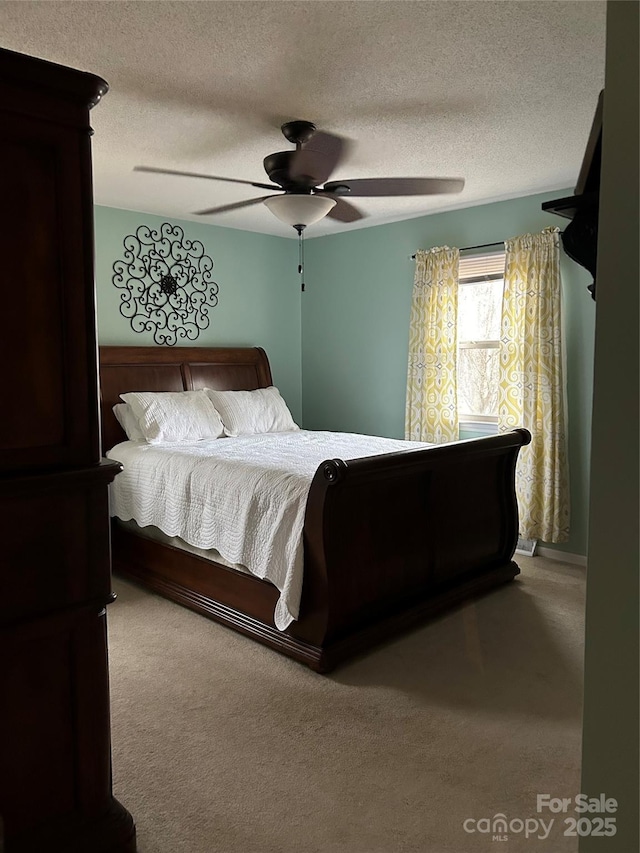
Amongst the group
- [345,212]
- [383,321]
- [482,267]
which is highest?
[345,212]

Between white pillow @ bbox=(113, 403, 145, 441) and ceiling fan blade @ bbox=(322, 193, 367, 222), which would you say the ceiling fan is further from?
white pillow @ bbox=(113, 403, 145, 441)

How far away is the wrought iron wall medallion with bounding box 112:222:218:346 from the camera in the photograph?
4.95 metres

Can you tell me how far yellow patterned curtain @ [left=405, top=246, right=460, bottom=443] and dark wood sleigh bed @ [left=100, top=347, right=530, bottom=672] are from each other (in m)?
1.04

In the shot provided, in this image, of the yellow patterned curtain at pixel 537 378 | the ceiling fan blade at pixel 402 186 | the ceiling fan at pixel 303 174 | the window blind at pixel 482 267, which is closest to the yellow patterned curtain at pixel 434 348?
the window blind at pixel 482 267

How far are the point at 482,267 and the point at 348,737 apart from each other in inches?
139

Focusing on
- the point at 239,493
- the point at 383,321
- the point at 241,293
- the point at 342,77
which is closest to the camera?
the point at 342,77

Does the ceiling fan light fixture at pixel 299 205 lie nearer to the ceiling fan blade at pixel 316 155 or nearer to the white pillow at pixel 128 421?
the ceiling fan blade at pixel 316 155

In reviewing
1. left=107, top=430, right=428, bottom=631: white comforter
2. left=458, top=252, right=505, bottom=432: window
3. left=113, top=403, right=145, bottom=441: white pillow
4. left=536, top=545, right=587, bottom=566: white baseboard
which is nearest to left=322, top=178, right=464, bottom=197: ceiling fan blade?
left=458, top=252, right=505, bottom=432: window

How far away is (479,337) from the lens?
4.97 meters

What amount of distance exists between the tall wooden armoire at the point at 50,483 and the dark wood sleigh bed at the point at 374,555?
4.06 ft

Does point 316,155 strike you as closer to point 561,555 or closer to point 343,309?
point 343,309

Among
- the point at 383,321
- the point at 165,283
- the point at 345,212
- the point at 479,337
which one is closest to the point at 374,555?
the point at 479,337

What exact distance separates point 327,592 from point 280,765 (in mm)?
770

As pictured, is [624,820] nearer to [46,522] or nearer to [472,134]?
[46,522]
